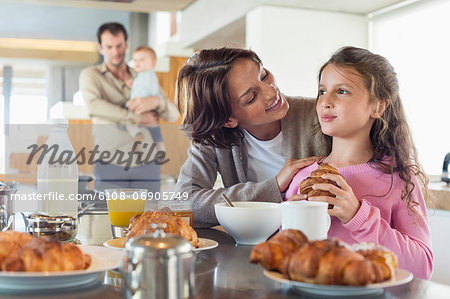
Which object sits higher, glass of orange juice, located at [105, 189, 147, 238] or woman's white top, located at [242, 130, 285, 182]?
woman's white top, located at [242, 130, 285, 182]

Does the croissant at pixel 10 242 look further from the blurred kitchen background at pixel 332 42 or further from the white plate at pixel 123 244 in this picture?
the blurred kitchen background at pixel 332 42

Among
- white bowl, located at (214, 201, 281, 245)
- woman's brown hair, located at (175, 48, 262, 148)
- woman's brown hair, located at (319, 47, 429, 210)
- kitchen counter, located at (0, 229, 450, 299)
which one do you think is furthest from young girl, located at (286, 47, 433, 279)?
kitchen counter, located at (0, 229, 450, 299)

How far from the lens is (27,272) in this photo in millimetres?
675

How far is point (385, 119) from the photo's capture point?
1.39m

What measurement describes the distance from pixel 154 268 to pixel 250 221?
1.60 ft

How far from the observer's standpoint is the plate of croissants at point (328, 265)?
619mm

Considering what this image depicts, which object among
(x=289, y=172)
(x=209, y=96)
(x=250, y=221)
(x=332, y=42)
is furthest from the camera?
(x=332, y=42)

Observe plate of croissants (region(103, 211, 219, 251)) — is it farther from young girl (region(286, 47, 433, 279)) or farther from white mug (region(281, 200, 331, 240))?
young girl (region(286, 47, 433, 279))

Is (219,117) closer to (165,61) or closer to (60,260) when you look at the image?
(60,260)

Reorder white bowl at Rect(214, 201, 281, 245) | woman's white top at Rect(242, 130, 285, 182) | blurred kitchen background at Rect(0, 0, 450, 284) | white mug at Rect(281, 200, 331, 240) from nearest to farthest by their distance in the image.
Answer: white mug at Rect(281, 200, 331, 240) < white bowl at Rect(214, 201, 281, 245) < woman's white top at Rect(242, 130, 285, 182) < blurred kitchen background at Rect(0, 0, 450, 284)

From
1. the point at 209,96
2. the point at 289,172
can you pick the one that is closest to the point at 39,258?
the point at 289,172

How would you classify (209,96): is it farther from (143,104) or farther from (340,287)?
(143,104)

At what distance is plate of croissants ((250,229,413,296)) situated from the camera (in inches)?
24.4

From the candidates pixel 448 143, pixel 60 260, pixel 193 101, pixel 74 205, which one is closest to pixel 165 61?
pixel 448 143
